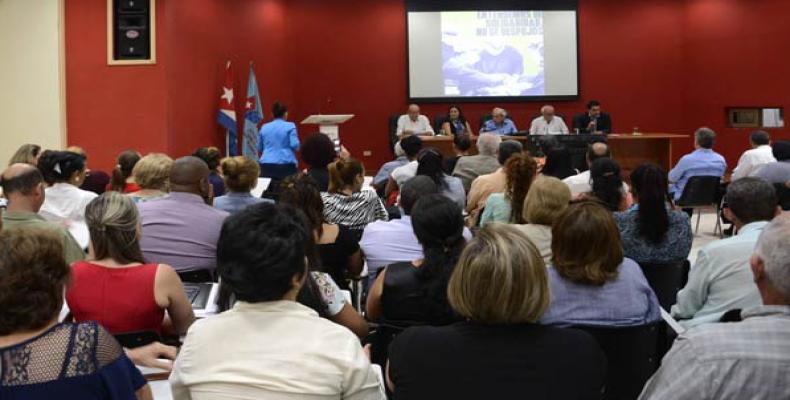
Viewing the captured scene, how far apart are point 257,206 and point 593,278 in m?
1.24

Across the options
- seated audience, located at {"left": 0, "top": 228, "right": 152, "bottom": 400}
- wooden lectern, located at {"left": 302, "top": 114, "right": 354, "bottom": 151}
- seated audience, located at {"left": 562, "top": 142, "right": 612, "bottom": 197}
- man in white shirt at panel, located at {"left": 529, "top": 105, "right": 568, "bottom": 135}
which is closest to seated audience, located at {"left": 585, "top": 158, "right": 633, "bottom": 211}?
seated audience, located at {"left": 562, "top": 142, "right": 612, "bottom": 197}

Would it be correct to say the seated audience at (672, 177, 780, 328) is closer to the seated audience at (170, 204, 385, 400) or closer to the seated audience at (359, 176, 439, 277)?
the seated audience at (359, 176, 439, 277)

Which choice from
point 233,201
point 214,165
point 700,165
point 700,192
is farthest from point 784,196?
point 214,165

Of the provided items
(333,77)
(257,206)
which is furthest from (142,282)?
(333,77)

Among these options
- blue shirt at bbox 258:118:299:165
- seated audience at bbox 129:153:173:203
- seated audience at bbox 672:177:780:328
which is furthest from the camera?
blue shirt at bbox 258:118:299:165

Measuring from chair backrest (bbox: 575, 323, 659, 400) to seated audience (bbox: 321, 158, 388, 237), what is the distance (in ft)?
7.08

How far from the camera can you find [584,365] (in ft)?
6.69

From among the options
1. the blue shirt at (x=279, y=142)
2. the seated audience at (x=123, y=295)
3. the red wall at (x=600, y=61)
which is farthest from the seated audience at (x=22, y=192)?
the red wall at (x=600, y=61)

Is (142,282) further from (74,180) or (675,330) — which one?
(74,180)

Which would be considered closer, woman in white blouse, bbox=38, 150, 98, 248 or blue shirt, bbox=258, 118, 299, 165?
woman in white blouse, bbox=38, 150, 98, 248

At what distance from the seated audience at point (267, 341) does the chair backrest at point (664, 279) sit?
2.44 m

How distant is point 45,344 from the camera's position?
5.70ft

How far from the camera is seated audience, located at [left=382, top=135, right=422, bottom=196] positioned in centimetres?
641

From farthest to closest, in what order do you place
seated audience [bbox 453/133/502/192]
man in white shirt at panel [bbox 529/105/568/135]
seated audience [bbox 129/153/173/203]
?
man in white shirt at panel [bbox 529/105/568/135] < seated audience [bbox 453/133/502/192] < seated audience [bbox 129/153/173/203]
